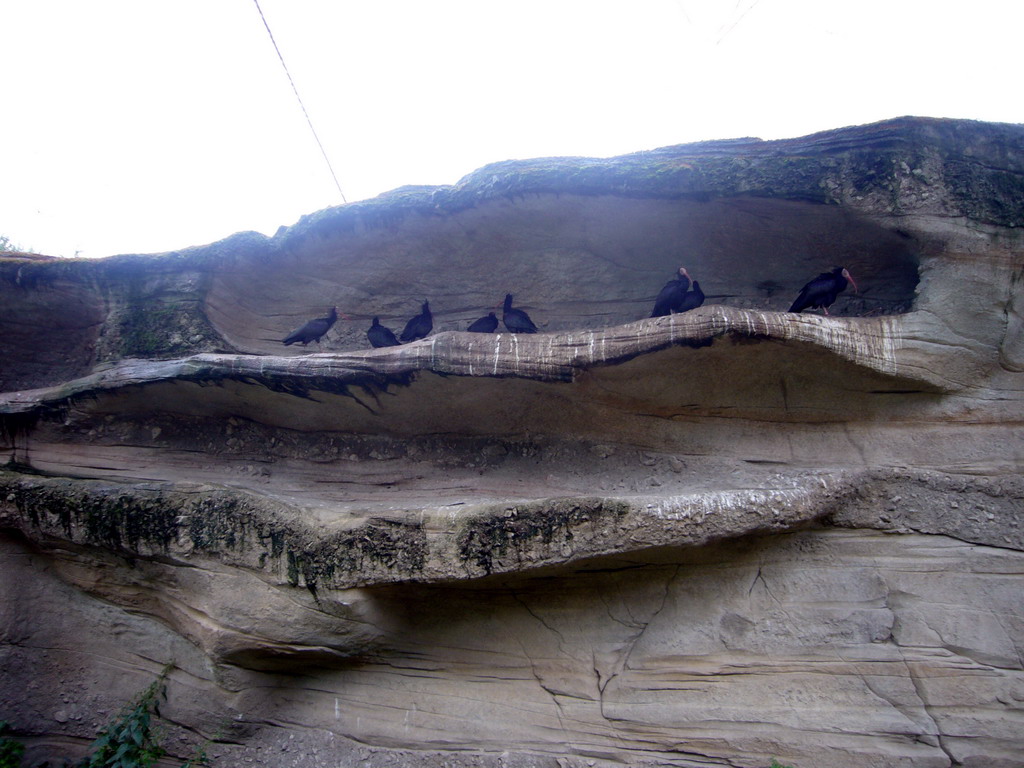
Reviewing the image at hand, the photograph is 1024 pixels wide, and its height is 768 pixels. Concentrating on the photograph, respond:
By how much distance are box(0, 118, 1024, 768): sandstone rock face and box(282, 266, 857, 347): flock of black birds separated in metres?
0.41

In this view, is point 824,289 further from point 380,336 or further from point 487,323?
point 380,336

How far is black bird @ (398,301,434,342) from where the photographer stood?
619 cm

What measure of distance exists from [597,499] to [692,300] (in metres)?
1.96

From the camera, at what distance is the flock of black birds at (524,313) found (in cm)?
521

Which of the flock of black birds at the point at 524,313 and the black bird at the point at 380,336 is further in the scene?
the black bird at the point at 380,336

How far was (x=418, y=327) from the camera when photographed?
621 cm

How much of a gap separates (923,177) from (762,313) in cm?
166

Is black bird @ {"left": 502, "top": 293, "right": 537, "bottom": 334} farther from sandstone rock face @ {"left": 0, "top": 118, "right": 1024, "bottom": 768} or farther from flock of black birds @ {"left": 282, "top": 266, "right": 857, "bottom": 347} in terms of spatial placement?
sandstone rock face @ {"left": 0, "top": 118, "right": 1024, "bottom": 768}

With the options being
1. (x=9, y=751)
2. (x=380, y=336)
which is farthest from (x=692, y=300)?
(x=9, y=751)

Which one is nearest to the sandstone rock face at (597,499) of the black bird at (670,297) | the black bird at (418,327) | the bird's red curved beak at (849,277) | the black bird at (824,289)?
the bird's red curved beak at (849,277)

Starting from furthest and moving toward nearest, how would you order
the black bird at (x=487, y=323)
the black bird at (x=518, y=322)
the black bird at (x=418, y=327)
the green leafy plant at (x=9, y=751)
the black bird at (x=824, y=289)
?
the black bird at (x=418, y=327) → the black bird at (x=487, y=323) → the black bird at (x=518, y=322) → the black bird at (x=824, y=289) → the green leafy plant at (x=9, y=751)

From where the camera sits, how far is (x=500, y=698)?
4.75 m

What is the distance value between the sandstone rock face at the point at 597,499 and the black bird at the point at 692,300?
0.59 m

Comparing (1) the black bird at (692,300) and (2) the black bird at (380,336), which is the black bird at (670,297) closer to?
(1) the black bird at (692,300)
